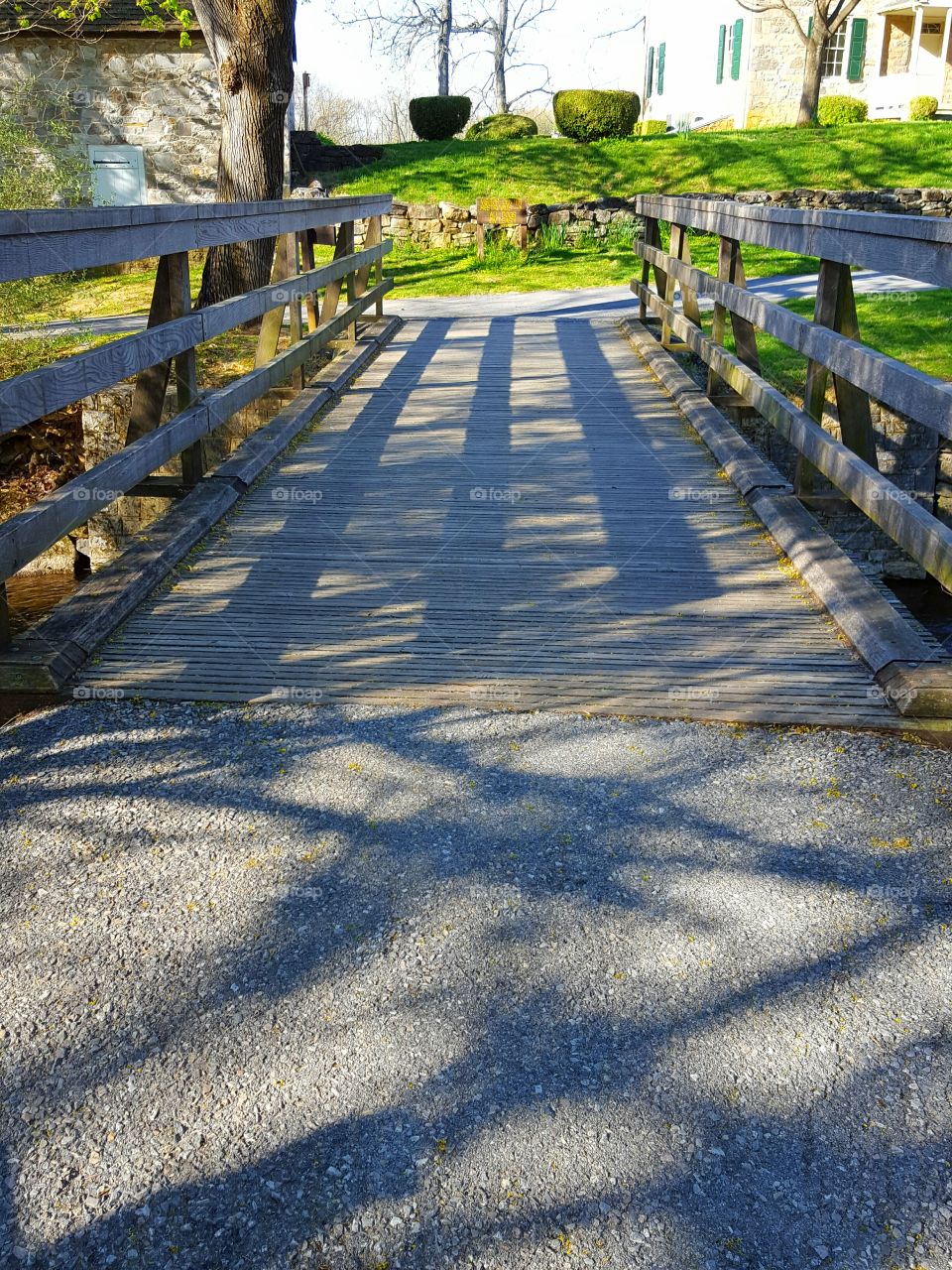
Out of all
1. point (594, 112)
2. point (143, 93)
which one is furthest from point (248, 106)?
point (594, 112)

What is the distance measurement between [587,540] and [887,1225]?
3.77m

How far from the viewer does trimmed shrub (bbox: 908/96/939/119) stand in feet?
98.5

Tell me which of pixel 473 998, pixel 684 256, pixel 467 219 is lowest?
pixel 473 998

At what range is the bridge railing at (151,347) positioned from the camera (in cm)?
348

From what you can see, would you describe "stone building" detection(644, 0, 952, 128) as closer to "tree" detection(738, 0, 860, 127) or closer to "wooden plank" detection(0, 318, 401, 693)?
"tree" detection(738, 0, 860, 127)

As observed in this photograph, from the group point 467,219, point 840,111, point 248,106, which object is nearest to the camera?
point 248,106

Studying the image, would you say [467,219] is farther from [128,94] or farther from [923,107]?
[923,107]

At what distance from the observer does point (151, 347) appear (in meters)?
4.68

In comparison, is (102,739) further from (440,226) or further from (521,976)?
(440,226)

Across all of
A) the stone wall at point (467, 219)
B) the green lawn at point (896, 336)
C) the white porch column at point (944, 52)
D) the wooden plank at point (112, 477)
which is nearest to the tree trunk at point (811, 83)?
the white porch column at point (944, 52)

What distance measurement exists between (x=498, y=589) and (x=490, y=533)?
79 cm

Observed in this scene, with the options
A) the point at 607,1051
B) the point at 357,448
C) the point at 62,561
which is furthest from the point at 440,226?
the point at 607,1051

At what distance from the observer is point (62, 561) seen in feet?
33.0

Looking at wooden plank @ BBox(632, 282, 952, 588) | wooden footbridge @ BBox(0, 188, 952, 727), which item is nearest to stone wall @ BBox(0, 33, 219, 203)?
wooden footbridge @ BBox(0, 188, 952, 727)
